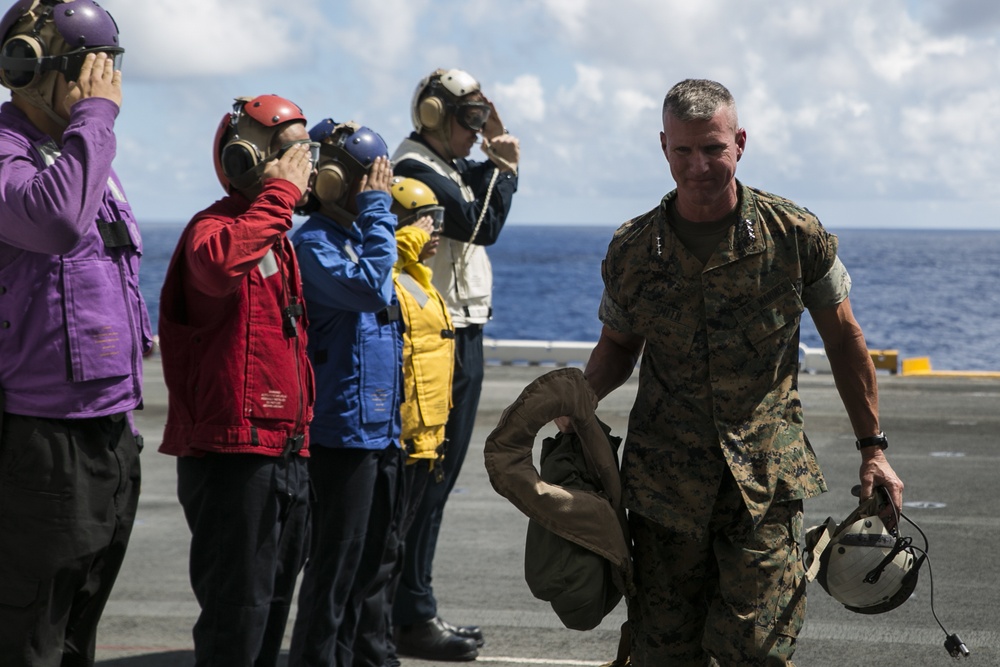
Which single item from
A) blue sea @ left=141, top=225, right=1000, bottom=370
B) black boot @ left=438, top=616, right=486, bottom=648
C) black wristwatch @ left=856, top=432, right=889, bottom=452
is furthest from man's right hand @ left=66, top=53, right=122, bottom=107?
blue sea @ left=141, top=225, right=1000, bottom=370

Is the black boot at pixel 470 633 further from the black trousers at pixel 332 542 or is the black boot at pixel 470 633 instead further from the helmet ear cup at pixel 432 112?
the helmet ear cup at pixel 432 112

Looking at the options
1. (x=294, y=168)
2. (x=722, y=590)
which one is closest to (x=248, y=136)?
(x=294, y=168)

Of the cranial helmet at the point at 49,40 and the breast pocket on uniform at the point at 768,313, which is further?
the breast pocket on uniform at the point at 768,313

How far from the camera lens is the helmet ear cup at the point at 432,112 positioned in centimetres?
618

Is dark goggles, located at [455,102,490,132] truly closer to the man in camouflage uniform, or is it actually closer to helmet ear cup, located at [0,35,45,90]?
the man in camouflage uniform

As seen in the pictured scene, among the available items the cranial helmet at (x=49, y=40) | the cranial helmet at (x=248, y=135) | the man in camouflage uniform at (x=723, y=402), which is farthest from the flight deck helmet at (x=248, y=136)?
the man in camouflage uniform at (x=723, y=402)

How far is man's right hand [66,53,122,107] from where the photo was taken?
11.7ft

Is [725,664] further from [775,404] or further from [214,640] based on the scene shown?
[214,640]

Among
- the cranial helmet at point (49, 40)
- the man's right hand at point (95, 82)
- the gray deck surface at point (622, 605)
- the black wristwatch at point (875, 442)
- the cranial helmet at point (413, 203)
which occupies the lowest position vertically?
the gray deck surface at point (622, 605)

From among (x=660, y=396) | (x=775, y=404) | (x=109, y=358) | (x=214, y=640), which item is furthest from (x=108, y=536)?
(x=775, y=404)

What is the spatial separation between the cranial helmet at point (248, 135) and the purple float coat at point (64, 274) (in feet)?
2.60

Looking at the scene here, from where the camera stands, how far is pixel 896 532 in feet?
12.9

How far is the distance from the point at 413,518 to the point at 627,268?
2067 mm

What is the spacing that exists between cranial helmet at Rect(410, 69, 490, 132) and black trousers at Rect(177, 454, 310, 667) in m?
2.48
